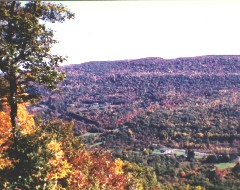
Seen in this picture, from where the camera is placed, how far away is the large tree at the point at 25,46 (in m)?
22.6

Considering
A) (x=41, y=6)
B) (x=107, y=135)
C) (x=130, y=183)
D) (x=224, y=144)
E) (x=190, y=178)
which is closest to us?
(x=41, y=6)

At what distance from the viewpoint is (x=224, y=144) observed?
149m

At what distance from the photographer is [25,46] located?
23.4 metres

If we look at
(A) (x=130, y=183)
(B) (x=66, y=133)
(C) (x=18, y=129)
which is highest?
(C) (x=18, y=129)

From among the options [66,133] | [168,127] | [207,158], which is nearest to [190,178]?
[207,158]

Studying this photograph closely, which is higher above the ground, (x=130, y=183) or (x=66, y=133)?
(x=66, y=133)

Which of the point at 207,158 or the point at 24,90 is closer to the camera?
the point at 24,90

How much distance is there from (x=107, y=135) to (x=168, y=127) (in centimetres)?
3073

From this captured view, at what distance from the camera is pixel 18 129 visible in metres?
23.9

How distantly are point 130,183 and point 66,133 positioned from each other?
536 inches

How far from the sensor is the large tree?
22.6m

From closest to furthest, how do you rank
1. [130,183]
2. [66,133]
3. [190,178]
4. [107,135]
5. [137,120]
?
[66,133], [130,183], [190,178], [107,135], [137,120]

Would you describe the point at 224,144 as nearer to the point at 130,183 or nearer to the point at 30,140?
the point at 130,183

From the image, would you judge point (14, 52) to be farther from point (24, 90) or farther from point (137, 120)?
point (137, 120)
